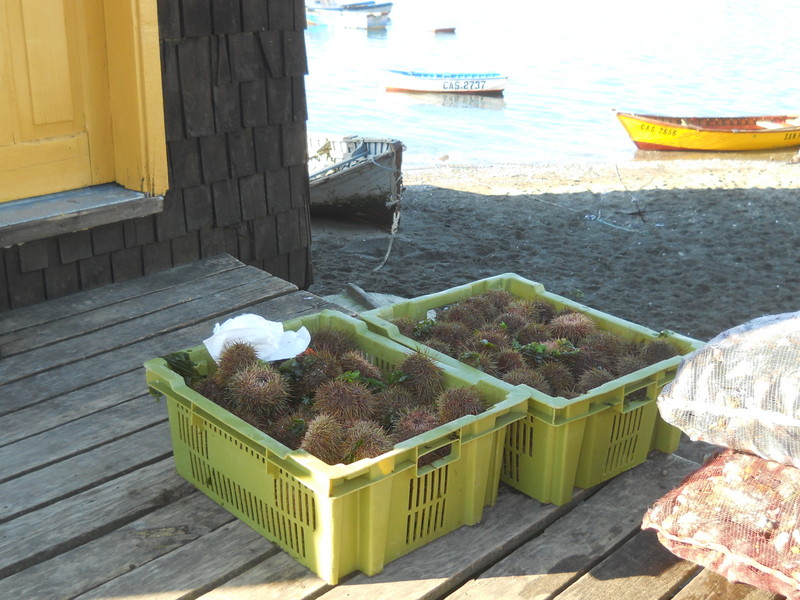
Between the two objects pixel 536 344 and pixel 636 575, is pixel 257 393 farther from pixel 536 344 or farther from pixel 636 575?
pixel 636 575

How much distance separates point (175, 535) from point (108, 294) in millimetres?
1846

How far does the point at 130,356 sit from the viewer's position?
11.0 feet

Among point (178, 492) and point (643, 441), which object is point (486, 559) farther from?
point (178, 492)

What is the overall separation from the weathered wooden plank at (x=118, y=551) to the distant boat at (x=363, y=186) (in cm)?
611

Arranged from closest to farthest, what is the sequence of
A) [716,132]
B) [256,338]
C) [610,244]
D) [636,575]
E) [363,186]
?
[636,575], [256,338], [610,244], [363,186], [716,132]

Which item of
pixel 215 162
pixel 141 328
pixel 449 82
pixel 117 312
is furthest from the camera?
pixel 449 82

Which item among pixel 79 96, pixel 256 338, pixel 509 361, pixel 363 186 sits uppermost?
pixel 79 96

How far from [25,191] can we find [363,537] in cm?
249

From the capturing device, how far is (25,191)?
385 centimetres

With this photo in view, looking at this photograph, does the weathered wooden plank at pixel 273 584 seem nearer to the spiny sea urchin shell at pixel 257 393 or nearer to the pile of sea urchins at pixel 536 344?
the spiny sea urchin shell at pixel 257 393

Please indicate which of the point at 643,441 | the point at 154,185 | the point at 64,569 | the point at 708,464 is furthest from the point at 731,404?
the point at 154,185

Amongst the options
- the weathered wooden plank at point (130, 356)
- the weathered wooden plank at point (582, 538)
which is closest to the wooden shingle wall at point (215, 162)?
the weathered wooden plank at point (130, 356)

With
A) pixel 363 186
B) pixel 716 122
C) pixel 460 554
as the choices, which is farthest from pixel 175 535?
pixel 716 122

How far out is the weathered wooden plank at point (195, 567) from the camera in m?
2.16
